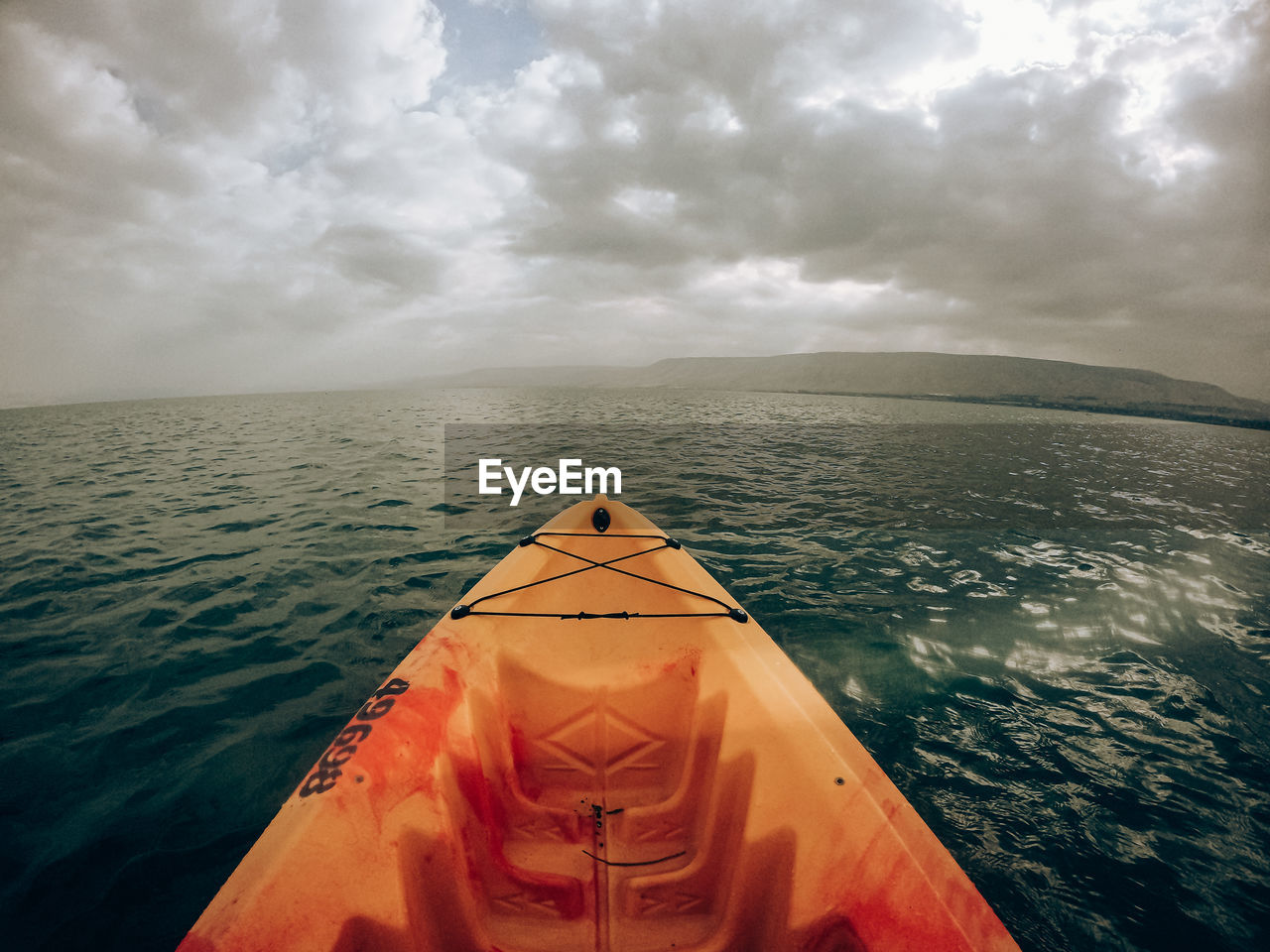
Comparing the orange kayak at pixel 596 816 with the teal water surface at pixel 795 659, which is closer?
the orange kayak at pixel 596 816

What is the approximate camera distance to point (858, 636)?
6.21 meters

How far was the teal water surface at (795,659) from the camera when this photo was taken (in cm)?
328

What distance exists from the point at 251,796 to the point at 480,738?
226 centimetres

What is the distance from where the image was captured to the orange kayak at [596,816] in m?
2.07

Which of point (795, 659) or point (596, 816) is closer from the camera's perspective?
point (596, 816)

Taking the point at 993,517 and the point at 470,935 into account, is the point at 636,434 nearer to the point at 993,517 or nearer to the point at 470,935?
the point at 993,517

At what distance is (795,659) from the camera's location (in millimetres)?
5719

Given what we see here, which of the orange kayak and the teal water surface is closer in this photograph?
the orange kayak

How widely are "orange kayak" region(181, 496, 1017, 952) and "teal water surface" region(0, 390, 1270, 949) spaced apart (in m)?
1.85

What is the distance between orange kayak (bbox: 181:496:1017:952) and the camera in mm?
2074

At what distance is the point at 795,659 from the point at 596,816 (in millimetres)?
3338

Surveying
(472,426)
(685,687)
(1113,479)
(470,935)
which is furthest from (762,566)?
(472,426)

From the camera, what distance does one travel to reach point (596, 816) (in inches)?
130

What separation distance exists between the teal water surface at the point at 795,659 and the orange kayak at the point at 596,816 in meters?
1.85
